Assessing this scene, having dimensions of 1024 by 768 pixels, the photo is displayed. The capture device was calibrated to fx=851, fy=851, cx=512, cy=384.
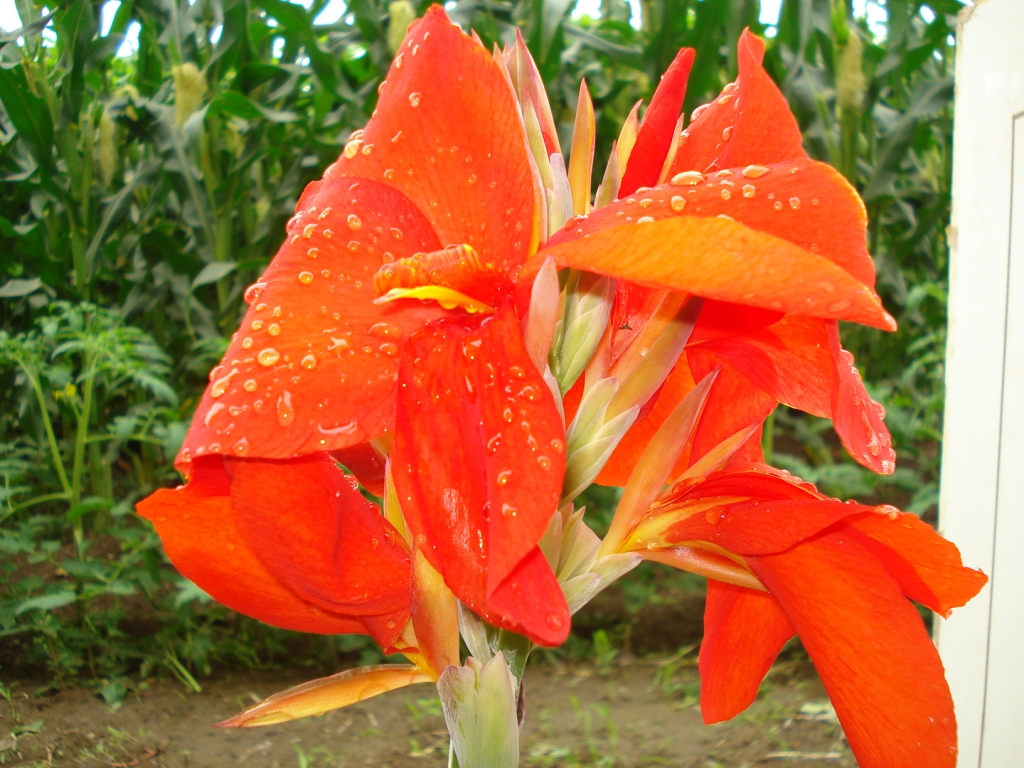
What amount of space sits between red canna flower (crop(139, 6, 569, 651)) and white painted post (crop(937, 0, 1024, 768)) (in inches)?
23.4

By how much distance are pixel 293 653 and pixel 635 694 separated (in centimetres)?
56

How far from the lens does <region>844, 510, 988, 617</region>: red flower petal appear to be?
0.95 ft

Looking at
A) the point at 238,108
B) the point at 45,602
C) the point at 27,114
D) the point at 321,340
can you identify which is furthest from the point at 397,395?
the point at 27,114

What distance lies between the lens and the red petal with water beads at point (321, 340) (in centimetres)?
25

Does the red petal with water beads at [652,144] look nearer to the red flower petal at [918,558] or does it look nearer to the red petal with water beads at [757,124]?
the red petal with water beads at [757,124]

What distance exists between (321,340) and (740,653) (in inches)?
9.1

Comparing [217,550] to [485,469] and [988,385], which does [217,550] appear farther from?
[988,385]

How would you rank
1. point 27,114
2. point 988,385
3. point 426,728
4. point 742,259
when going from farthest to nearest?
point 27,114 < point 426,728 < point 988,385 < point 742,259

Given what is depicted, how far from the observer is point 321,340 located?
0.27m

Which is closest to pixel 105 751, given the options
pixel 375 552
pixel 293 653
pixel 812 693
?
pixel 293 653

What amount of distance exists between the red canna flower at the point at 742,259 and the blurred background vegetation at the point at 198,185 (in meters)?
1.00

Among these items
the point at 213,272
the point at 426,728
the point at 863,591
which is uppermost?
the point at 863,591

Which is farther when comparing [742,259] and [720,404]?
[720,404]

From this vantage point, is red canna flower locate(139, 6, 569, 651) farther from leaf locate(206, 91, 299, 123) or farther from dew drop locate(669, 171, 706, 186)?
leaf locate(206, 91, 299, 123)
